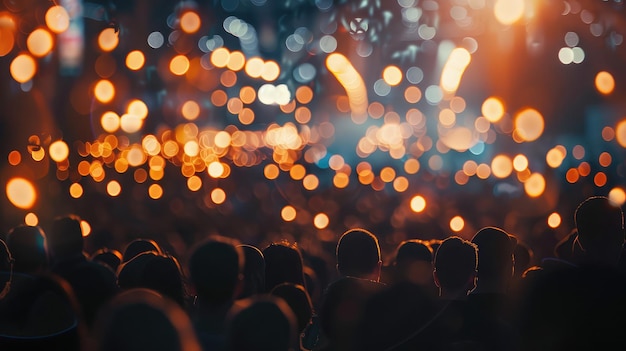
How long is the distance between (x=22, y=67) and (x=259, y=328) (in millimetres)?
12941

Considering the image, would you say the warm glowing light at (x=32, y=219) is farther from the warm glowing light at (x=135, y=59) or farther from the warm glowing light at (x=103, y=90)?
the warm glowing light at (x=135, y=59)

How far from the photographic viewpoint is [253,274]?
695 centimetres

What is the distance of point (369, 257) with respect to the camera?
21.1 feet

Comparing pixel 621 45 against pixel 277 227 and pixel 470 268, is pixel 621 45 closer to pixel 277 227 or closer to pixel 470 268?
pixel 277 227

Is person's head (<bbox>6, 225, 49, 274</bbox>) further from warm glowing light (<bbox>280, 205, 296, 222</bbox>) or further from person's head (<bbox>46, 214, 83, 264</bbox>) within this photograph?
warm glowing light (<bbox>280, 205, 296, 222</bbox>)

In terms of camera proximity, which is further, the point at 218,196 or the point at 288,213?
the point at 218,196

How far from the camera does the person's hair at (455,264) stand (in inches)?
230

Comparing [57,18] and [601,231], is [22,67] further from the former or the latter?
[601,231]

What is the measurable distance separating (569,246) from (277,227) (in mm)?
9257

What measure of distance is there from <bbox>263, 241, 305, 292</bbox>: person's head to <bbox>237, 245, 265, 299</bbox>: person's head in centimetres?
6

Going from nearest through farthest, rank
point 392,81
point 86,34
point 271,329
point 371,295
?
point 271,329 → point 371,295 → point 86,34 → point 392,81

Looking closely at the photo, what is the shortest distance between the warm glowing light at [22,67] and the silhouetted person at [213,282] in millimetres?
11504

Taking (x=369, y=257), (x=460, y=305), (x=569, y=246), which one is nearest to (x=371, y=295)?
(x=460, y=305)

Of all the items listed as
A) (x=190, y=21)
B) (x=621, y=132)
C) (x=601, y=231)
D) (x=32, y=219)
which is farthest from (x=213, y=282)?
(x=621, y=132)
